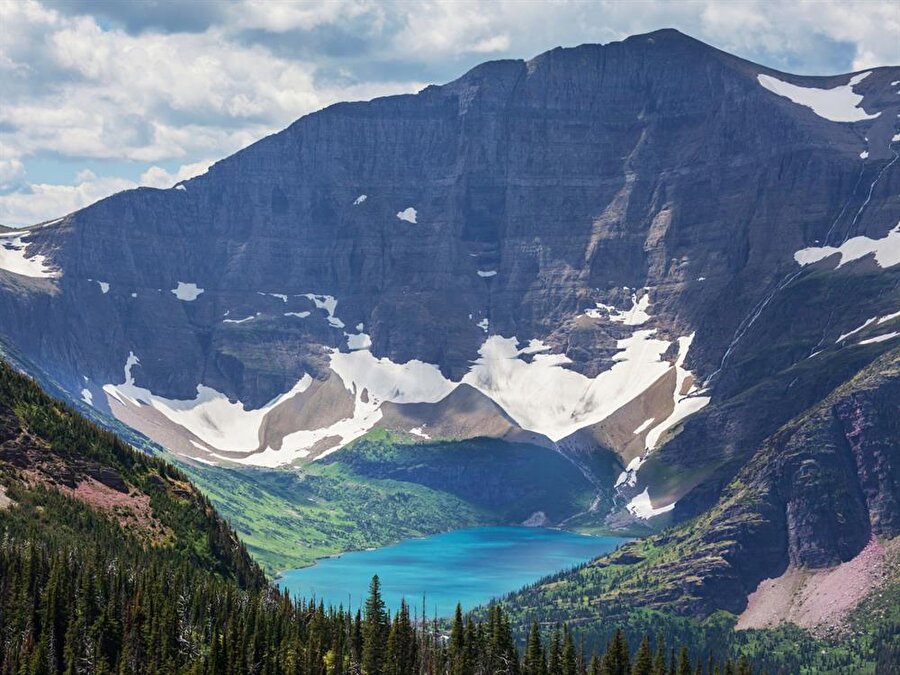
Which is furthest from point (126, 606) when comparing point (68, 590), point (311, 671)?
point (311, 671)

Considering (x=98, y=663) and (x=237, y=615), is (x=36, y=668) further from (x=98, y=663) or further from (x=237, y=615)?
(x=237, y=615)

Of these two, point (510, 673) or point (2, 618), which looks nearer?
point (2, 618)

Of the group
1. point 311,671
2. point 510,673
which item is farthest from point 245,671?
point 510,673

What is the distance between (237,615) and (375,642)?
1593 centimetres

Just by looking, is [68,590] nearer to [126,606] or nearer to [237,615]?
[126,606]

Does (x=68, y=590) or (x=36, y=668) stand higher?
(x=68, y=590)

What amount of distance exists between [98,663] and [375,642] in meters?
33.5

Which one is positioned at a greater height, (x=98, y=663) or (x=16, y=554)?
(x=16, y=554)

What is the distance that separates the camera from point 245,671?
185375mm

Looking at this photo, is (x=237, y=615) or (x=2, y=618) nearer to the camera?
(x=2, y=618)

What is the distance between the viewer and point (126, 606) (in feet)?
632

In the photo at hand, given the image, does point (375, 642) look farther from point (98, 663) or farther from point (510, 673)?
point (98, 663)

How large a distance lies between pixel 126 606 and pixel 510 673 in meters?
43.6

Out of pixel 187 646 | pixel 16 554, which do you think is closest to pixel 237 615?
pixel 187 646
